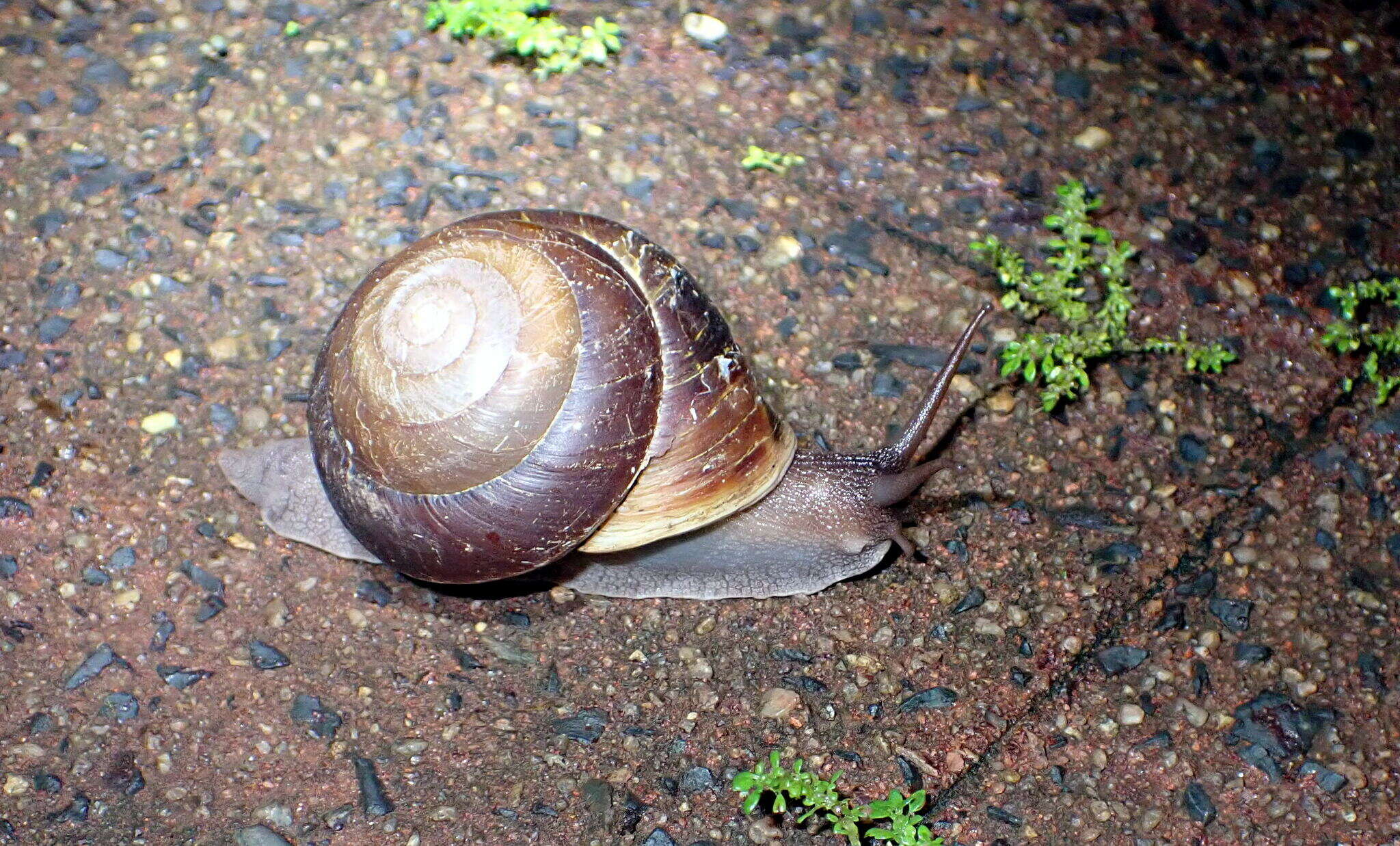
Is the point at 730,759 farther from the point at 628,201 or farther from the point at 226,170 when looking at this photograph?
the point at 226,170

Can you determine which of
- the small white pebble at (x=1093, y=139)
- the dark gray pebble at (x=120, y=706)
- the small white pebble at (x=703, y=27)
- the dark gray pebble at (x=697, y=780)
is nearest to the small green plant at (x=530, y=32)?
the small white pebble at (x=703, y=27)

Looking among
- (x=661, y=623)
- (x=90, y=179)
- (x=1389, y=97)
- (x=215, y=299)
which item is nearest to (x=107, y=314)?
(x=215, y=299)

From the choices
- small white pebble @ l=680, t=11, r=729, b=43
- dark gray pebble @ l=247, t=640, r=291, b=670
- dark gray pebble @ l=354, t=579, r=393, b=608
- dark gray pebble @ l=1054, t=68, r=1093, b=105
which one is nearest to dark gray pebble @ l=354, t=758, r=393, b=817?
dark gray pebble @ l=247, t=640, r=291, b=670

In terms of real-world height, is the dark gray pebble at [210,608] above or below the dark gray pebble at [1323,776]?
below

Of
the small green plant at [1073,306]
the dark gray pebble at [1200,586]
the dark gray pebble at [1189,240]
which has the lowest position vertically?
the dark gray pebble at [1200,586]

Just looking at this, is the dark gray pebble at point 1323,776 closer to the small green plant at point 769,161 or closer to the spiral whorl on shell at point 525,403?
the spiral whorl on shell at point 525,403

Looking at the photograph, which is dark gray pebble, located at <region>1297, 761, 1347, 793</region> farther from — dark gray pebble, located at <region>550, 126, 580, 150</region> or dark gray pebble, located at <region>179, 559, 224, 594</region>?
dark gray pebble, located at <region>550, 126, 580, 150</region>

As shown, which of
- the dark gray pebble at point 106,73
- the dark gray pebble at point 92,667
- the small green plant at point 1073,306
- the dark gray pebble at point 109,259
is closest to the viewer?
the dark gray pebble at point 92,667
